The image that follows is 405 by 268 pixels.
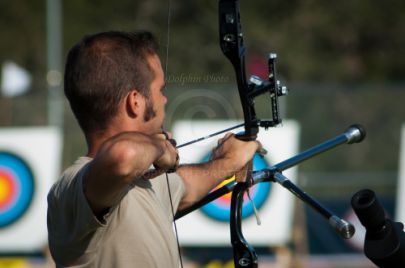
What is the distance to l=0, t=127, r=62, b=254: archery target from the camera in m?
8.57

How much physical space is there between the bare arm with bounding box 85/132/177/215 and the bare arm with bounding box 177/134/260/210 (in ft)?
1.49

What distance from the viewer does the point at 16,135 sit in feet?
29.1

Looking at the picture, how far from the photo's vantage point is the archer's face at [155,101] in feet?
9.55

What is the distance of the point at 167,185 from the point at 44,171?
571 cm

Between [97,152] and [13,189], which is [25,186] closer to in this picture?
[13,189]

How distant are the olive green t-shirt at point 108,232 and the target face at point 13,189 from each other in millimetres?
5758

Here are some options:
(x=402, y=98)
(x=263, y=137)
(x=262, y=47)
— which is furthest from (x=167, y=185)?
(x=262, y=47)

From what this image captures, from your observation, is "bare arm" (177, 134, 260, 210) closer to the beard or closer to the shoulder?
the beard

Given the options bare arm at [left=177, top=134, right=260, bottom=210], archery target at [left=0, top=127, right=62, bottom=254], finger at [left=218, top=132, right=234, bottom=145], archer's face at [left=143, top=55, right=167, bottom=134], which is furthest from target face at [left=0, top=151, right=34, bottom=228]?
archer's face at [left=143, top=55, right=167, bottom=134]

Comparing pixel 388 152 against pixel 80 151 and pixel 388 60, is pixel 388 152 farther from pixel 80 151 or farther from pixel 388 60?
pixel 388 60

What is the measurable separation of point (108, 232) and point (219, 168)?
0.65 m

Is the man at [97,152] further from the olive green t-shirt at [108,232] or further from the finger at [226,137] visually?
the finger at [226,137]

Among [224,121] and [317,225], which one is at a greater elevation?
[224,121]

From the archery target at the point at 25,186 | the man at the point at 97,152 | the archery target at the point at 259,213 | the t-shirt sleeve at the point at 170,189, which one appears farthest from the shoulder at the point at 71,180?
the archery target at the point at 25,186
